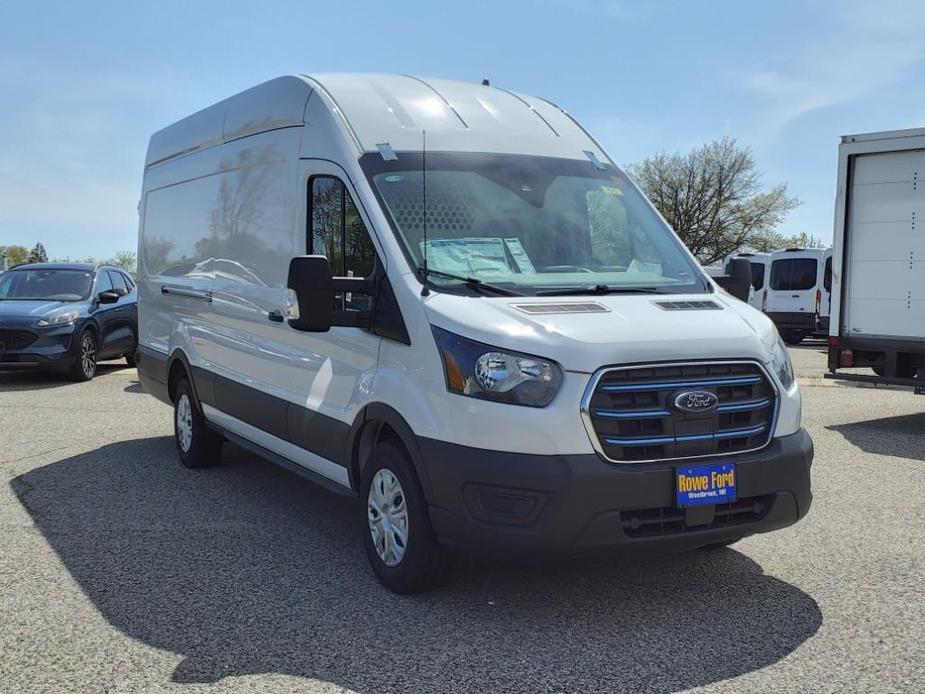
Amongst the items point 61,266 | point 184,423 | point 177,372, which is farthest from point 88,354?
point 184,423

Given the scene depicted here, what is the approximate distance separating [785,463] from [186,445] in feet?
16.8

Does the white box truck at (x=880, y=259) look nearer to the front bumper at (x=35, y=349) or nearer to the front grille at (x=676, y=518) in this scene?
the front grille at (x=676, y=518)

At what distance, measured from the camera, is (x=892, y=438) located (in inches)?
380

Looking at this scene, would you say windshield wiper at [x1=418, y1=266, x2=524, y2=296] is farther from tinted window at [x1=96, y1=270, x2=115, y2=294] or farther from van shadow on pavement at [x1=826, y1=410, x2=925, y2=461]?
tinted window at [x1=96, y1=270, x2=115, y2=294]

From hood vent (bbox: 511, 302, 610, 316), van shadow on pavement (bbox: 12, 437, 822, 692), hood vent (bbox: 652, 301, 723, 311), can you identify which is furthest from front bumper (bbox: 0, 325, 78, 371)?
hood vent (bbox: 652, 301, 723, 311)

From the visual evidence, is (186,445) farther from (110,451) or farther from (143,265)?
(143,265)

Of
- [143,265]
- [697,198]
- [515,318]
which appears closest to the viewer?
[515,318]

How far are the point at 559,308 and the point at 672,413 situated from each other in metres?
0.69

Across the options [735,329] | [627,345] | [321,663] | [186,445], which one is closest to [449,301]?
[627,345]

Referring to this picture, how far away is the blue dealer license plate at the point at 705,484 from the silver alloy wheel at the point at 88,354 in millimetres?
11566

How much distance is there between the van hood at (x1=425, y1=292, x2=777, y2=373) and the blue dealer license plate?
48 cm

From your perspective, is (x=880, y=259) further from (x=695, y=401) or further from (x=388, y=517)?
(x=388, y=517)

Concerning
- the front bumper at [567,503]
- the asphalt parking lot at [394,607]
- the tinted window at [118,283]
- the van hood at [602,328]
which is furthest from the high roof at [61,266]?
the front bumper at [567,503]

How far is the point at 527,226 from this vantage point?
16.8ft
